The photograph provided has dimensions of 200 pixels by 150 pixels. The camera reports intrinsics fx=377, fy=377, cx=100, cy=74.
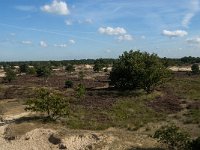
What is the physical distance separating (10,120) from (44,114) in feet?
12.1

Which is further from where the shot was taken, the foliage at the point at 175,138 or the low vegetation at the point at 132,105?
the low vegetation at the point at 132,105

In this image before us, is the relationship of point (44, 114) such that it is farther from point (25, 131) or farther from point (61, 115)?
point (25, 131)

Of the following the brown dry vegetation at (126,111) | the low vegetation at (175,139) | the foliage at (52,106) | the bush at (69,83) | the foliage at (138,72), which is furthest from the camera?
the bush at (69,83)

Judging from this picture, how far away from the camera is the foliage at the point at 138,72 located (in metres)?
61.0

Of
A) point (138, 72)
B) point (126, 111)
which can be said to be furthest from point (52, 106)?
point (138, 72)

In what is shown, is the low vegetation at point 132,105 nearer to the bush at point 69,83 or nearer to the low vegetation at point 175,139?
the low vegetation at point 175,139

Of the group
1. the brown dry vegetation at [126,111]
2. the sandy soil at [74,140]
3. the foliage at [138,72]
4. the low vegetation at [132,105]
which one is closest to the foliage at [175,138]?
the low vegetation at [132,105]

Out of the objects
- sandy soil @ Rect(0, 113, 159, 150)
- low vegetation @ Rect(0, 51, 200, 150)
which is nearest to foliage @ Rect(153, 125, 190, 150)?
low vegetation @ Rect(0, 51, 200, 150)

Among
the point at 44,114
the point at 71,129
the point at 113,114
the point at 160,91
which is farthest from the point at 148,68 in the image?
the point at 71,129

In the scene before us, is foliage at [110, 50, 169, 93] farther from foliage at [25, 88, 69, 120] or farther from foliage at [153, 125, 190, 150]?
foliage at [153, 125, 190, 150]

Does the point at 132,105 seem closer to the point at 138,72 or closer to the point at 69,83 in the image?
the point at 138,72

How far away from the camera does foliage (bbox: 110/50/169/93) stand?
61.0 metres

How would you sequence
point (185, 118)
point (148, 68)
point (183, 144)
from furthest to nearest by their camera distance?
point (148, 68)
point (185, 118)
point (183, 144)

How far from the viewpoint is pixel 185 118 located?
137ft
